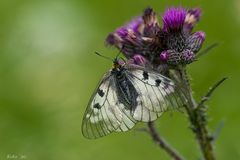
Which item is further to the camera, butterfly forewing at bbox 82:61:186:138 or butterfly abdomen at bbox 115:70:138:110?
butterfly abdomen at bbox 115:70:138:110

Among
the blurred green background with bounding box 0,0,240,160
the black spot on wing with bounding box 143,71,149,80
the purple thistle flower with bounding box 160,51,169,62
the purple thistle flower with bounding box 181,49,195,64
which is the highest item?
the blurred green background with bounding box 0,0,240,160

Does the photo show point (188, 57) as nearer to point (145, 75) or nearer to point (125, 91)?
point (145, 75)

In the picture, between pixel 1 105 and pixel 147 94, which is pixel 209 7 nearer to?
pixel 1 105

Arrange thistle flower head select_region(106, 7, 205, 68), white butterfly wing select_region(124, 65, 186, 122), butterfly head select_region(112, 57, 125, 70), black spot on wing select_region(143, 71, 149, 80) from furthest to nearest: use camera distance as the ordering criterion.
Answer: butterfly head select_region(112, 57, 125, 70) → thistle flower head select_region(106, 7, 205, 68) → black spot on wing select_region(143, 71, 149, 80) → white butterfly wing select_region(124, 65, 186, 122)

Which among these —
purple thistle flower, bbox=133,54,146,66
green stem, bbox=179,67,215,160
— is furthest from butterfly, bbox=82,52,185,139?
green stem, bbox=179,67,215,160

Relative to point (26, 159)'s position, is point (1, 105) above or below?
above

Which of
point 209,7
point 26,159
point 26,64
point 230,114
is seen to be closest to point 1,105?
point 26,64

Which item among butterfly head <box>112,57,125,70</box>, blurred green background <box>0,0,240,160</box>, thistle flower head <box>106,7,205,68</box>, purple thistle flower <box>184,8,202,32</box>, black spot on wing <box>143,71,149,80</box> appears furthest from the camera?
blurred green background <box>0,0,240,160</box>

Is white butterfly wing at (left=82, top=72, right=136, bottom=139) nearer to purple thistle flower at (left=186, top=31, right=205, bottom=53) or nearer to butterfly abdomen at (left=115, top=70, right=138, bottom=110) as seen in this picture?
butterfly abdomen at (left=115, top=70, right=138, bottom=110)

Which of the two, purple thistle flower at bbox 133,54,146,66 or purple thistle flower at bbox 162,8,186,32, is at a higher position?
purple thistle flower at bbox 162,8,186,32
